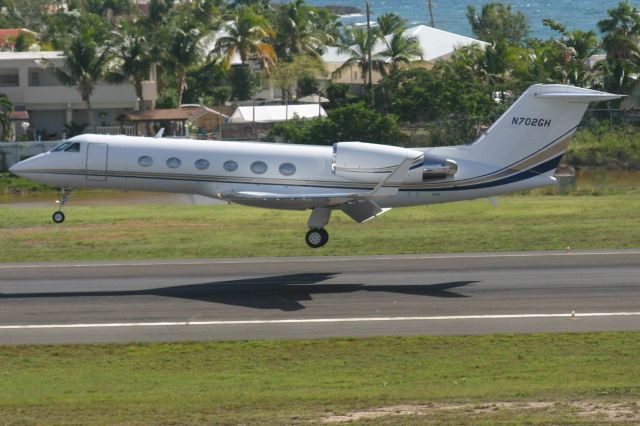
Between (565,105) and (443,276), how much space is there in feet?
19.1

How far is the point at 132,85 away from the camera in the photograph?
81500mm

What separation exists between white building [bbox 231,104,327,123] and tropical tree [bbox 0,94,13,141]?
48.3ft

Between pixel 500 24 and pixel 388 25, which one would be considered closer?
pixel 388 25

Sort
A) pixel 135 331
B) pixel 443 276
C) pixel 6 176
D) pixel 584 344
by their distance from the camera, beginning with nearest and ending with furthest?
pixel 584 344 < pixel 135 331 < pixel 443 276 < pixel 6 176

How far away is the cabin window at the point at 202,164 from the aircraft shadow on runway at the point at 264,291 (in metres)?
3.55

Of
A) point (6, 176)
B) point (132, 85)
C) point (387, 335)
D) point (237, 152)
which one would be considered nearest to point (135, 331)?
point (387, 335)

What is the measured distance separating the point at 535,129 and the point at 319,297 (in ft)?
26.8

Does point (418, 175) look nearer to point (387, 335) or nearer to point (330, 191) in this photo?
point (330, 191)

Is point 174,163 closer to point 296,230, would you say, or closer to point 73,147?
point 73,147

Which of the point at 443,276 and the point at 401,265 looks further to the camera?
the point at 401,265

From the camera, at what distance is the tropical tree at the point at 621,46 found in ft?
257

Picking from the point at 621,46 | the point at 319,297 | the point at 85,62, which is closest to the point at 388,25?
the point at 621,46

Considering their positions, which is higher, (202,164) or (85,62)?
(85,62)

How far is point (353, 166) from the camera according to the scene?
32875 millimetres
